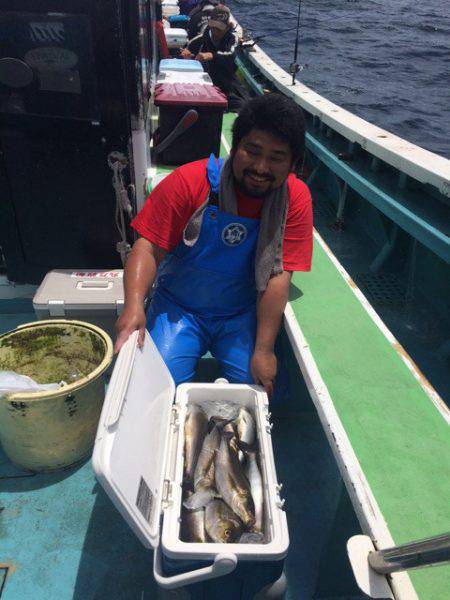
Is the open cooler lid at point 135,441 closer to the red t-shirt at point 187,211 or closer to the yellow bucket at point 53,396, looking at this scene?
the yellow bucket at point 53,396

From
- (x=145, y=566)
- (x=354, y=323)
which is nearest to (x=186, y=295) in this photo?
(x=354, y=323)

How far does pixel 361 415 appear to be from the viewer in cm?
203

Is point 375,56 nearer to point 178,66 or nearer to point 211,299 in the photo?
point 178,66

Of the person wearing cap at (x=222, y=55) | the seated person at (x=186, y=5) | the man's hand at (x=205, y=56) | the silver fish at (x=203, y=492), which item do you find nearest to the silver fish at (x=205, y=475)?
the silver fish at (x=203, y=492)

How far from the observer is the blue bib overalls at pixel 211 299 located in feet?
8.54

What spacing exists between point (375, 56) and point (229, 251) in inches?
745

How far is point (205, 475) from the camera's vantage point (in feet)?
6.32

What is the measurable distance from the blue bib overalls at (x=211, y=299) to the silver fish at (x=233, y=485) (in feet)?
2.23

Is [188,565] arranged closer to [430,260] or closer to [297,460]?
[297,460]

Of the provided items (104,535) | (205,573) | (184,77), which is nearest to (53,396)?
(104,535)

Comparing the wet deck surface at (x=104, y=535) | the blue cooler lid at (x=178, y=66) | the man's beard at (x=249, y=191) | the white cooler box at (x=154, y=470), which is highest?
the blue cooler lid at (x=178, y=66)

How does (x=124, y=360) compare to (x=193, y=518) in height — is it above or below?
above

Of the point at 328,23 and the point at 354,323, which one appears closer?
the point at 354,323

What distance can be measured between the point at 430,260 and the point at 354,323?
5.64 ft
